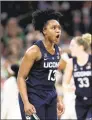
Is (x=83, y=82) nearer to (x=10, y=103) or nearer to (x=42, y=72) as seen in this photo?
(x=10, y=103)

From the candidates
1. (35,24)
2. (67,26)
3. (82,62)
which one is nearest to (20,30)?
(67,26)

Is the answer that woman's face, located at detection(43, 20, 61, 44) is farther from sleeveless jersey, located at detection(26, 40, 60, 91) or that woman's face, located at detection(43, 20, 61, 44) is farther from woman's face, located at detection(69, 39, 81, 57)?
woman's face, located at detection(69, 39, 81, 57)

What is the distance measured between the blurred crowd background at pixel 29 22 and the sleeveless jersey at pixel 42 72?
652 cm

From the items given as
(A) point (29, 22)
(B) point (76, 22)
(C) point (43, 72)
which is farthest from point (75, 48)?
(B) point (76, 22)

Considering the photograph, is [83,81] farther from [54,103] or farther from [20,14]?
[20,14]

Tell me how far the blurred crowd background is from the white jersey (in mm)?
4552

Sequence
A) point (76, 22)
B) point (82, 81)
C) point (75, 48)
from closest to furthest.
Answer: point (82, 81), point (75, 48), point (76, 22)

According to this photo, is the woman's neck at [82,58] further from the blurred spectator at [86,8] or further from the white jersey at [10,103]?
the blurred spectator at [86,8]

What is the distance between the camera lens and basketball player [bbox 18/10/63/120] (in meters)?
6.72

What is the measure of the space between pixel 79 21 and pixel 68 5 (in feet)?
1.71

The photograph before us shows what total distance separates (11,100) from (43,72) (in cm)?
206

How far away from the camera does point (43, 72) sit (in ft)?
22.5

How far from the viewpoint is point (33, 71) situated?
268 inches

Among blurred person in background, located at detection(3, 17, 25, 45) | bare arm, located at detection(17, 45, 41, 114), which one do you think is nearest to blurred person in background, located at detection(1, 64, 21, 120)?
bare arm, located at detection(17, 45, 41, 114)
